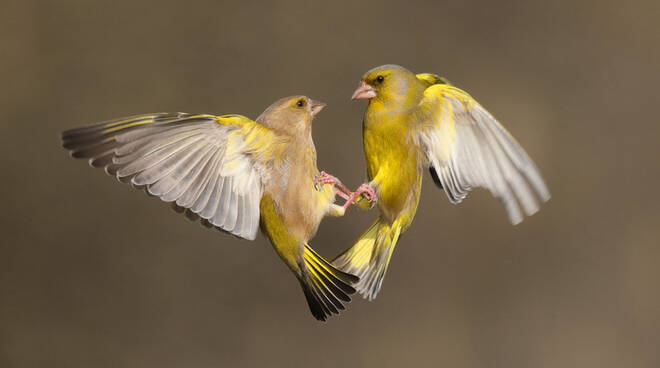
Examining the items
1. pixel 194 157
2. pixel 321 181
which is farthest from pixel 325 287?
pixel 194 157

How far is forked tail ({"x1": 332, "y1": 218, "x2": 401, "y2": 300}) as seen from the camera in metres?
1.22

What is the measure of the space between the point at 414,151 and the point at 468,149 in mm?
87

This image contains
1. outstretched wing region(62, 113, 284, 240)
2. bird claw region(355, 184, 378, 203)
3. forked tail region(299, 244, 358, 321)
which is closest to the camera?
outstretched wing region(62, 113, 284, 240)

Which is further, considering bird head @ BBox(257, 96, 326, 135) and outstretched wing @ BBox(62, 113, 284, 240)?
bird head @ BBox(257, 96, 326, 135)

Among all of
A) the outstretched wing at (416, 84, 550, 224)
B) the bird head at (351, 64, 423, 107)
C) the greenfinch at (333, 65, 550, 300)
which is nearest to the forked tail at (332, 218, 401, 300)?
the greenfinch at (333, 65, 550, 300)

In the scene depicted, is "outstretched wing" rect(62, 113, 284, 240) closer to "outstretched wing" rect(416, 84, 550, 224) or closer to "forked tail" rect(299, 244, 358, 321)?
"forked tail" rect(299, 244, 358, 321)

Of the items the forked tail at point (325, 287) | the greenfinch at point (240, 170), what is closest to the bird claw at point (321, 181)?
the greenfinch at point (240, 170)

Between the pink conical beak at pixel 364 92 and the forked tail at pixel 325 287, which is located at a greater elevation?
the pink conical beak at pixel 364 92

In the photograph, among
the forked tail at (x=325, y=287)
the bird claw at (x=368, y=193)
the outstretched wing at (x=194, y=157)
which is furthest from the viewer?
the bird claw at (x=368, y=193)

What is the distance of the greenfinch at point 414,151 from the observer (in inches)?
44.7

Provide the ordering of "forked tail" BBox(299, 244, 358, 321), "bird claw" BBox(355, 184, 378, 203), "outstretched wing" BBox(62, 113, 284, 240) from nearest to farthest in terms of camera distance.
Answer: "outstretched wing" BBox(62, 113, 284, 240)
"forked tail" BBox(299, 244, 358, 321)
"bird claw" BBox(355, 184, 378, 203)

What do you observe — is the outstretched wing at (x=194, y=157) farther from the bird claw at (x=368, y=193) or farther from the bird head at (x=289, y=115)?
the bird claw at (x=368, y=193)

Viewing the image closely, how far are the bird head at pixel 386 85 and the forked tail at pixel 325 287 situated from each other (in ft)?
0.85

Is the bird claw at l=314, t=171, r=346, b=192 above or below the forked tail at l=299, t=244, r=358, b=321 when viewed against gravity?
above
